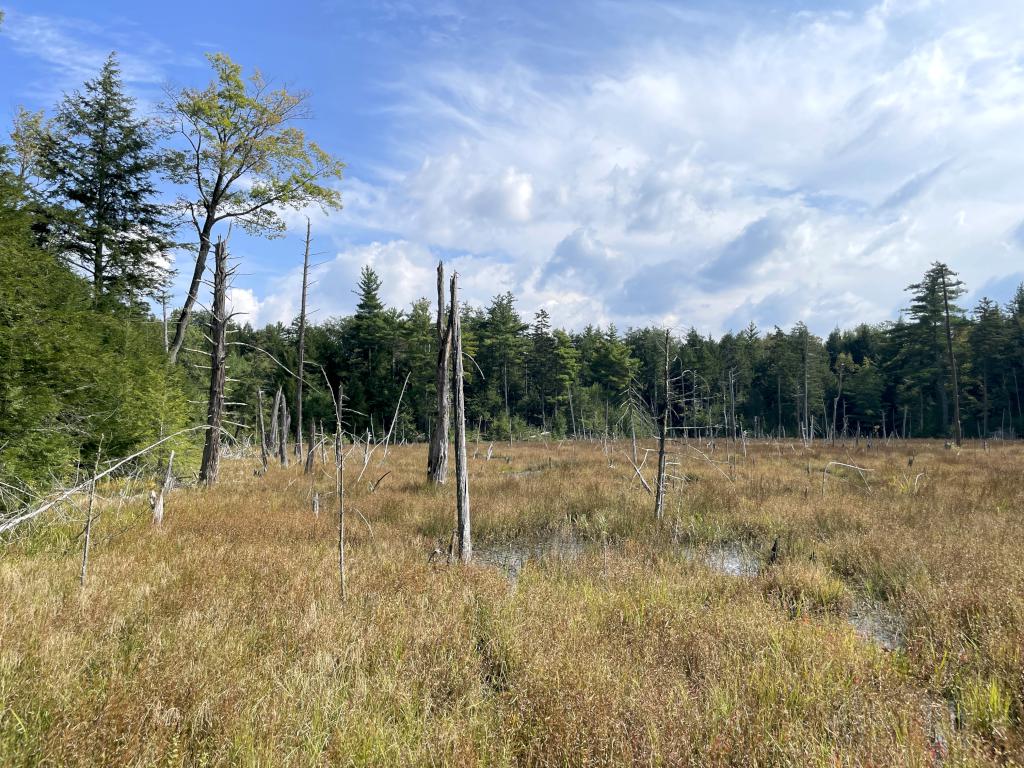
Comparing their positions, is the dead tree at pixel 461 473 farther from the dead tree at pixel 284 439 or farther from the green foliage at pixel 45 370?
the dead tree at pixel 284 439

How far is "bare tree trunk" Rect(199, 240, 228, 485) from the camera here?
39.1 feet

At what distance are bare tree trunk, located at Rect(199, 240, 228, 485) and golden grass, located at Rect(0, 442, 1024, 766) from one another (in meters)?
4.47

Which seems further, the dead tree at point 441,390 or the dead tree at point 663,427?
the dead tree at point 441,390

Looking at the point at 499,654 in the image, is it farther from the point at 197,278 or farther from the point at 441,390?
the point at 197,278

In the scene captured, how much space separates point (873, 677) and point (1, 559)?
877cm

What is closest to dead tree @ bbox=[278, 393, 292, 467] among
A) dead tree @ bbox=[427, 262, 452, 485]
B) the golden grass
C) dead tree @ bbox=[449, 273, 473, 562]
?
dead tree @ bbox=[427, 262, 452, 485]

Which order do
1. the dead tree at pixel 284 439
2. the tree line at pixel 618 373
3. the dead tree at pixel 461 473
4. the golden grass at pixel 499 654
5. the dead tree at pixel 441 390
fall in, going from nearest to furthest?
A: 1. the golden grass at pixel 499 654
2. the dead tree at pixel 461 473
3. the dead tree at pixel 441 390
4. the dead tree at pixel 284 439
5. the tree line at pixel 618 373

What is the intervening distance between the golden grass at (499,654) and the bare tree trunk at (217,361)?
14.7ft

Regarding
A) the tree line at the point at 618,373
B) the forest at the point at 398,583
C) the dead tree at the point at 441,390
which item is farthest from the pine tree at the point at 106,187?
the tree line at the point at 618,373

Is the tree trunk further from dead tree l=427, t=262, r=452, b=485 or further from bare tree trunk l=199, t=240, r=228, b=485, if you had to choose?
dead tree l=427, t=262, r=452, b=485

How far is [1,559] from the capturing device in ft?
17.5

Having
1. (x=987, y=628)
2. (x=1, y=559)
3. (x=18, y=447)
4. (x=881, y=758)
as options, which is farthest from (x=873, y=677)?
(x=18, y=447)

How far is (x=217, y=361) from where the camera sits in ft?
39.6

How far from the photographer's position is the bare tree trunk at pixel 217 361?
39.1 ft
